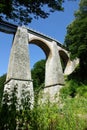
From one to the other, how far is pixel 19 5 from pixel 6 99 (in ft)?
18.5

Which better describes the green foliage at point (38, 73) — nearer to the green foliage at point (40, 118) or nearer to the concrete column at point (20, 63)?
the concrete column at point (20, 63)

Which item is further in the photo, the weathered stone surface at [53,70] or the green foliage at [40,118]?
the weathered stone surface at [53,70]

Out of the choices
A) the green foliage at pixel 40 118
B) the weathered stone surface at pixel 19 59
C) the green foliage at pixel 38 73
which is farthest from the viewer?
the green foliage at pixel 38 73

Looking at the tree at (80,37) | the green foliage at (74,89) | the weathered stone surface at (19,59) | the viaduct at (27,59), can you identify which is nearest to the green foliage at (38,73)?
the viaduct at (27,59)

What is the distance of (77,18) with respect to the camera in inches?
1081

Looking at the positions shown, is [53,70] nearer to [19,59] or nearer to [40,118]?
[19,59]

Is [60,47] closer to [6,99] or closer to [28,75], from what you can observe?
[28,75]

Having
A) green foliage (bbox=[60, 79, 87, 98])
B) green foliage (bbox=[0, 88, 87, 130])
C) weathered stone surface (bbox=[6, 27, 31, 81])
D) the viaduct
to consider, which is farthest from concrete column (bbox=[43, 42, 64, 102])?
green foliage (bbox=[0, 88, 87, 130])

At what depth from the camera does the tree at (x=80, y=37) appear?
24875mm

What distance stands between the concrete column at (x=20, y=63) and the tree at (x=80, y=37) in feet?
17.4

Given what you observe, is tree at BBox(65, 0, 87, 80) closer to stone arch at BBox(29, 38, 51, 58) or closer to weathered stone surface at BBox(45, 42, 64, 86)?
weathered stone surface at BBox(45, 42, 64, 86)

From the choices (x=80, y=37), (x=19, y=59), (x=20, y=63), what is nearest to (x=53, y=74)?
(x=20, y=63)

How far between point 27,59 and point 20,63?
113 centimetres

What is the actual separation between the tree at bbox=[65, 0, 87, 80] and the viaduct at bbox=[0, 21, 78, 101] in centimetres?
336
